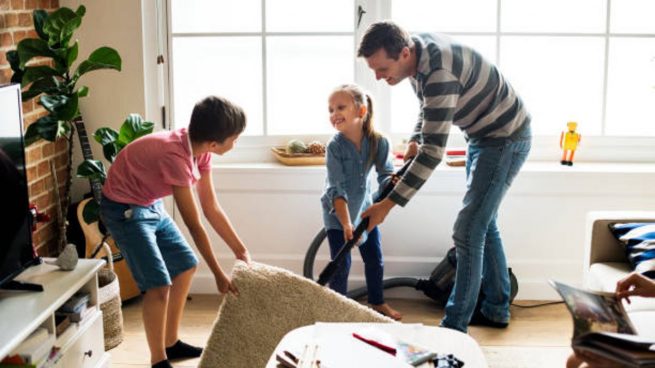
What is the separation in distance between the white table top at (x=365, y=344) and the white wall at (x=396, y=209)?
1515 mm

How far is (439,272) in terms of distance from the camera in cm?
395

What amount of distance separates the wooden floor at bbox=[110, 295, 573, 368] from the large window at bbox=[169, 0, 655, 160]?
2.66 ft

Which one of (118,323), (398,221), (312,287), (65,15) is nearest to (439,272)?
(398,221)

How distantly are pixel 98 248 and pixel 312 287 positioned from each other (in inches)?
41.0

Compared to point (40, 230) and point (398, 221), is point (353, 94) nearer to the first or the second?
point (398, 221)

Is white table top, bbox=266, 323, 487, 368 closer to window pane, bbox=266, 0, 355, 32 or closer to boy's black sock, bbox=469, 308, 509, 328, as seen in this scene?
boy's black sock, bbox=469, 308, 509, 328

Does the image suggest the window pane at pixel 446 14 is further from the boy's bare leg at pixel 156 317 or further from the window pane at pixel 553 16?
the boy's bare leg at pixel 156 317

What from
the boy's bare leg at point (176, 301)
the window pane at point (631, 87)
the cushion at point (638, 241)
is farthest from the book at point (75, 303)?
the window pane at point (631, 87)

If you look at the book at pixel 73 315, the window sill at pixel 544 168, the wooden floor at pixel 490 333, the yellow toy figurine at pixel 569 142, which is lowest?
the wooden floor at pixel 490 333

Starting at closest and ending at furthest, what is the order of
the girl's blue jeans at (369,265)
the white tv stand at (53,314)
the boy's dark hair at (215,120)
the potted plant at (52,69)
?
the white tv stand at (53,314) → the boy's dark hair at (215,120) → the potted plant at (52,69) → the girl's blue jeans at (369,265)

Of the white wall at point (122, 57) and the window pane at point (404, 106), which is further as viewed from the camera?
the window pane at point (404, 106)

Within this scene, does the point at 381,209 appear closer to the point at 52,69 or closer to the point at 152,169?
the point at 152,169

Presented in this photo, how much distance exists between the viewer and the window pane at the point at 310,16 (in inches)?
164

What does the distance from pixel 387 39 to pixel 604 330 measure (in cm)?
124
